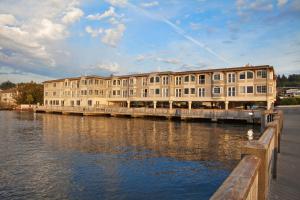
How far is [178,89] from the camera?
65312mm

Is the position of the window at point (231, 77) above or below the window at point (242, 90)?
above

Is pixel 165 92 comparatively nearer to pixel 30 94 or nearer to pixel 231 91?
pixel 231 91

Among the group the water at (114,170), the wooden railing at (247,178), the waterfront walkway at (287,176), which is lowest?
the water at (114,170)

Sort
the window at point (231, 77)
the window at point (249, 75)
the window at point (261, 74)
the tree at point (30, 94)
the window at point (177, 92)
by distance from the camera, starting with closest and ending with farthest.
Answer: the window at point (261, 74)
the window at point (249, 75)
the window at point (231, 77)
the window at point (177, 92)
the tree at point (30, 94)

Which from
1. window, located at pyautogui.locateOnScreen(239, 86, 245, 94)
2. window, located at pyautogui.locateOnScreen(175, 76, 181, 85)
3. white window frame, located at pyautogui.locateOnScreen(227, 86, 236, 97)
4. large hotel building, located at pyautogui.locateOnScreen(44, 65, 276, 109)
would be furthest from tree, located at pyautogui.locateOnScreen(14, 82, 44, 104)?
window, located at pyautogui.locateOnScreen(239, 86, 245, 94)

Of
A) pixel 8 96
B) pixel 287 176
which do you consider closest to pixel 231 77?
pixel 287 176

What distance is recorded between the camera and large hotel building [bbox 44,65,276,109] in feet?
177

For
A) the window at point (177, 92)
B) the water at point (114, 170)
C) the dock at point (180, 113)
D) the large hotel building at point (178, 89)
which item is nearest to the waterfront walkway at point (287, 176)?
the water at point (114, 170)

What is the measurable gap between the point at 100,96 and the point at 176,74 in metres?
29.0

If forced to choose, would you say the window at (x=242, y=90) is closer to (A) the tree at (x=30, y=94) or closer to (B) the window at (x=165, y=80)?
(B) the window at (x=165, y=80)

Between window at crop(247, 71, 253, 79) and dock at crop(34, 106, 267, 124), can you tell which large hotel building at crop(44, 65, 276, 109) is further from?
dock at crop(34, 106, 267, 124)

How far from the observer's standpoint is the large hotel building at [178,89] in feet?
177

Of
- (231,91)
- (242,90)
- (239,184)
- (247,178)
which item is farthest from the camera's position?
(231,91)

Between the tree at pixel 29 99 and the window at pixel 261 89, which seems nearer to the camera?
the window at pixel 261 89
